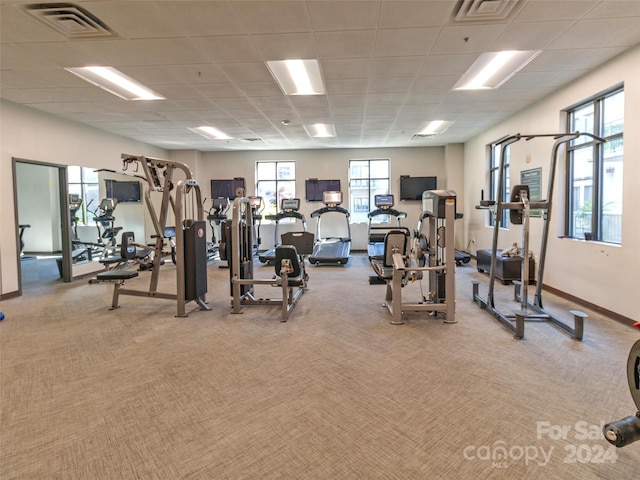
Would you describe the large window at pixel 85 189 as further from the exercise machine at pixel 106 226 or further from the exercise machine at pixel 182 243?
the exercise machine at pixel 182 243

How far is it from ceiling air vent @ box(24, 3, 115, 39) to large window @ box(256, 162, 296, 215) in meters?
7.23

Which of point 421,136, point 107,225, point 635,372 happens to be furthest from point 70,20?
point 421,136

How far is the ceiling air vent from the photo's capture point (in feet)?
9.70

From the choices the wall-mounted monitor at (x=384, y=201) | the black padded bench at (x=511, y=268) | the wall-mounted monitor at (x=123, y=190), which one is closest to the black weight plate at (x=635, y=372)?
the black padded bench at (x=511, y=268)

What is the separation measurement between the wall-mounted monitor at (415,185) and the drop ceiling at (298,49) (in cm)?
356

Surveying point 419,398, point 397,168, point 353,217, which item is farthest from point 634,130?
point 353,217

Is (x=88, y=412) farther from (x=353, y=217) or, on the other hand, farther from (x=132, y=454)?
(x=353, y=217)

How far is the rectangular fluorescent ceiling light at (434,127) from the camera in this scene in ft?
23.8

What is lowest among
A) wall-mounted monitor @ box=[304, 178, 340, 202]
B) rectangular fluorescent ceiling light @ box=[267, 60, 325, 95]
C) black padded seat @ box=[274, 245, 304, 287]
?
black padded seat @ box=[274, 245, 304, 287]

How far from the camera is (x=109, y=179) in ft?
26.5

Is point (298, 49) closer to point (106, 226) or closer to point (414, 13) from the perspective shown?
point (414, 13)

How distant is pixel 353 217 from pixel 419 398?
27.4ft

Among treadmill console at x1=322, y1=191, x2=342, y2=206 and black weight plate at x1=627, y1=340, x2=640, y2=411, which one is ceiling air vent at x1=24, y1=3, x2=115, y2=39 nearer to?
black weight plate at x1=627, y1=340, x2=640, y2=411

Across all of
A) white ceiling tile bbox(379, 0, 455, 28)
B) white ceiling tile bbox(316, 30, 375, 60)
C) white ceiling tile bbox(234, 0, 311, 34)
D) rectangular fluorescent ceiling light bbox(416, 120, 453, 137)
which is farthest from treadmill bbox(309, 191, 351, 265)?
white ceiling tile bbox(379, 0, 455, 28)
